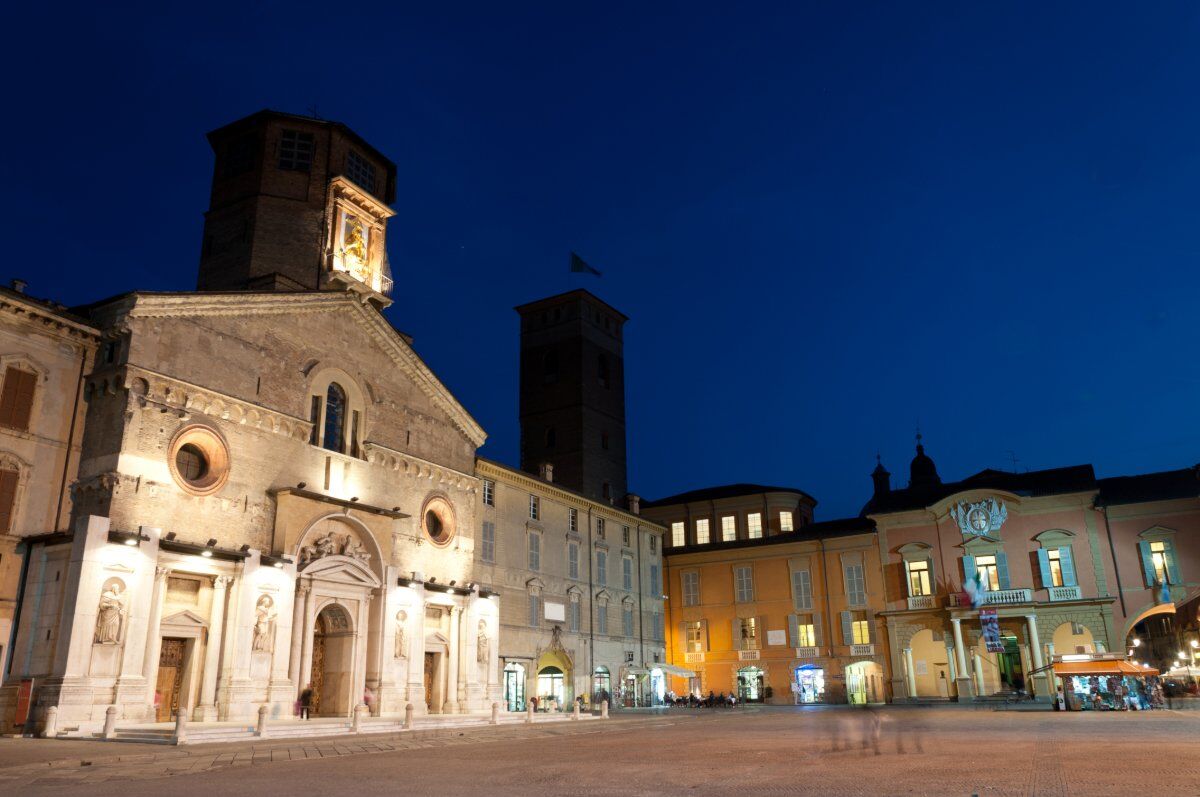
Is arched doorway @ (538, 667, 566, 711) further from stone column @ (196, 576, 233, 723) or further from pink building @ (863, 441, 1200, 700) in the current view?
pink building @ (863, 441, 1200, 700)

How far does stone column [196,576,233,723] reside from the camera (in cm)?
2397

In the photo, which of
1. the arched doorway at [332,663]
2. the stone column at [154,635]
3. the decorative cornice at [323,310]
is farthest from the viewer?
the arched doorway at [332,663]

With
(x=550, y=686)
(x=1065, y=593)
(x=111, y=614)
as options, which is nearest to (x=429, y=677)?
(x=550, y=686)

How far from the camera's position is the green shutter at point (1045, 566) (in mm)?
45562

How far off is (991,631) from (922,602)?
15.3 feet

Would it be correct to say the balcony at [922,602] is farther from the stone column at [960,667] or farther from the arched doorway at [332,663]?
the arched doorway at [332,663]

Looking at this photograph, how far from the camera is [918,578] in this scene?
160 feet

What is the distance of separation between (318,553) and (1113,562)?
125 feet

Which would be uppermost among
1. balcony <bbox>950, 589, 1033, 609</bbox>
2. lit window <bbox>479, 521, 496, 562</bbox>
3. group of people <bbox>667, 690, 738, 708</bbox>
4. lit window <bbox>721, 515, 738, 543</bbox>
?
lit window <bbox>721, 515, 738, 543</bbox>

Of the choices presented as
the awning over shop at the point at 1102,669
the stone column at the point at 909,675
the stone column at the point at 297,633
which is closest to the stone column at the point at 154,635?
the stone column at the point at 297,633

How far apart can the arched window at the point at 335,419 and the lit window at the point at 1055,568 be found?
3606cm

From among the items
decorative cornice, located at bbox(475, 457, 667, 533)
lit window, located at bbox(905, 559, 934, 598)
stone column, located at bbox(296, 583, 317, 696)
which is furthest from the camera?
lit window, located at bbox(905, 559, 934, 598)

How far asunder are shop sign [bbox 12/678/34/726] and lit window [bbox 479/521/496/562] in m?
18.4

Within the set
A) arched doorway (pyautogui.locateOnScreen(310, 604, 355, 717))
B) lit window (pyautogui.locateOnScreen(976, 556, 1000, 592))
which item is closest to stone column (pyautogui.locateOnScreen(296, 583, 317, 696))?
arched doorway (pyautogui.locateOnScreen(310, 604, 355, 717))
